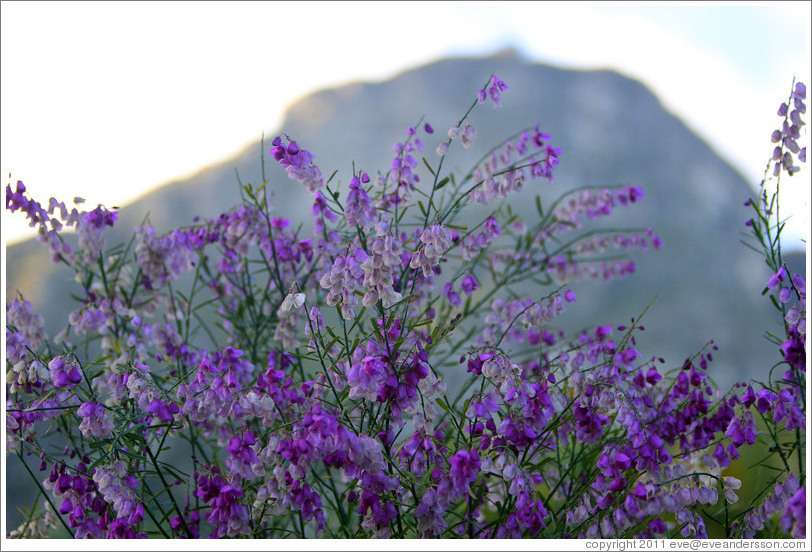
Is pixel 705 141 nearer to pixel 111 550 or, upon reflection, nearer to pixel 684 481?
pixel 684 481

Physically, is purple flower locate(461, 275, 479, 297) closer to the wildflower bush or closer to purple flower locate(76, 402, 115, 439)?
the wildflower bush

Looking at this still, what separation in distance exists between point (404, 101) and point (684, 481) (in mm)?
3407

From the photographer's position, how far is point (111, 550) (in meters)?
0.98

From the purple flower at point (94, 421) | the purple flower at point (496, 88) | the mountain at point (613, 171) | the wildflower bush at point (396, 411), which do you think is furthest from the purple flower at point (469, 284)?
the mountain at point (613, 171)

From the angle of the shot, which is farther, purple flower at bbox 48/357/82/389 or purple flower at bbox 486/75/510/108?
purple flower at bbox 486/75/510/108

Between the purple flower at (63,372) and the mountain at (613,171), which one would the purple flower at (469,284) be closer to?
the purple flower at (63,372)

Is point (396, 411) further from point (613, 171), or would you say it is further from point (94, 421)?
point (613, 171)

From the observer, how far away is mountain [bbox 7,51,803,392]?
3.75 meters

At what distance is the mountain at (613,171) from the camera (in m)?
3.75

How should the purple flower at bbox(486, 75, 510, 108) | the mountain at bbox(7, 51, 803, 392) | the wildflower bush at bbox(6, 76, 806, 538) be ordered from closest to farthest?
1. the wildflower bush at bbox(6, 76, 806, 538)
2. the purple flower at bbox(486, 75, 510, 108)
3. the mountain at bbox(7, 51, 803, 392)

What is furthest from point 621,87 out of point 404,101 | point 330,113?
point 330,113

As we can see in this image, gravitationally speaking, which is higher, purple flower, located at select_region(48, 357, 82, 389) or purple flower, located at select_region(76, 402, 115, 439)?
purple flower, located at select_region(48, 357, 82, 389)

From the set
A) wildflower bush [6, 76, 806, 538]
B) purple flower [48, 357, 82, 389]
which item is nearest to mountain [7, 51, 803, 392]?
wildflower bush [6, 76, 806, 538]

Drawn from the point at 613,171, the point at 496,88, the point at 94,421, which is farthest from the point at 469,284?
the point at 613,171
